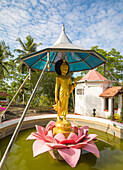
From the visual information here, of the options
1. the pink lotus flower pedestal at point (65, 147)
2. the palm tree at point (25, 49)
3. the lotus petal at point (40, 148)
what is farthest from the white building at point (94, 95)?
the palm tree at point (25, 49)

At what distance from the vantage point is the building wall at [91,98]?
927cm

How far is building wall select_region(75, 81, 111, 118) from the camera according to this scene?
9273mm

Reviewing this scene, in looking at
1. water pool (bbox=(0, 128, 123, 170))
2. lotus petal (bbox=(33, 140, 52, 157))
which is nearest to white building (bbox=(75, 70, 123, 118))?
water pool (bbox=(0, 128, 123, 170))

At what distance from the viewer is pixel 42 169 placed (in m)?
2.51

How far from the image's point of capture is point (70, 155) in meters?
2.34

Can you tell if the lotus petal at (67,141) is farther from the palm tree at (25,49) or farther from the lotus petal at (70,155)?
the palm tree at (25,49)

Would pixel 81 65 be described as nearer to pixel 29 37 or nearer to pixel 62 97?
pixel 62 97

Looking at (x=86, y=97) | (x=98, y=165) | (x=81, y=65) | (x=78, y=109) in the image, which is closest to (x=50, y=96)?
(x=78, y=109)

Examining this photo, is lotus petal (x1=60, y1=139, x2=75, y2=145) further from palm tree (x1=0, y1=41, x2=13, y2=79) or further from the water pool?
palm tree (x1=0, y1=41, x2=13, y2=79)

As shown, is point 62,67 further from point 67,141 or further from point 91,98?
point 91,98

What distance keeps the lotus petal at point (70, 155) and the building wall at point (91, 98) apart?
7.39 metres

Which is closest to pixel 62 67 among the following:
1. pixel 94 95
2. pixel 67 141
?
pixel 67 141

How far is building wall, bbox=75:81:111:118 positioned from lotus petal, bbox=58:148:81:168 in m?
7.39

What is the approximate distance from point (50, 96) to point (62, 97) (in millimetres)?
11648
